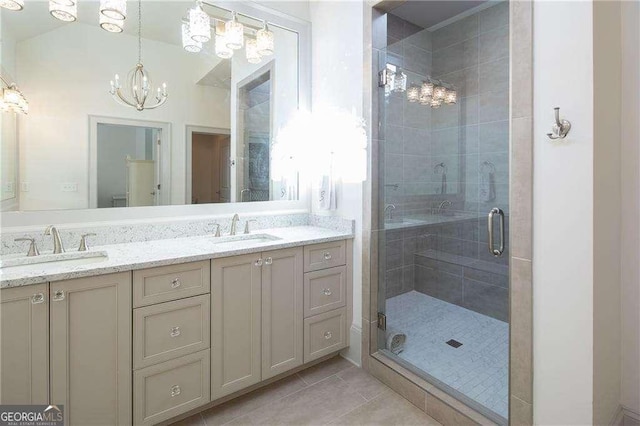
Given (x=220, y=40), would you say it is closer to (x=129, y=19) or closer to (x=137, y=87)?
(x=129, y=19)

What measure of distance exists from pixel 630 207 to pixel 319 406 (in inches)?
75.2

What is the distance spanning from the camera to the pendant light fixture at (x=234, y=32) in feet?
7.58

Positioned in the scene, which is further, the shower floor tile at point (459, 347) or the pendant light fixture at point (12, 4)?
the shower floor tile at point (459, 347)

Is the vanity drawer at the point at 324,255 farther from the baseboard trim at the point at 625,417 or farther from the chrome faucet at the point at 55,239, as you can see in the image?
the baseboard trim at the point at 625,417

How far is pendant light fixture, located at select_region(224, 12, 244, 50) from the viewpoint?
2.31 meters

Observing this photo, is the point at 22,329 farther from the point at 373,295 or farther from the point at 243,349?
the point at 373,295

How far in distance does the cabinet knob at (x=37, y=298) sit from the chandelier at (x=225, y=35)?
171 centimetres

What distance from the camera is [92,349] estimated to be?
4.81 ft

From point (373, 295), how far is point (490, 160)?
122 cm

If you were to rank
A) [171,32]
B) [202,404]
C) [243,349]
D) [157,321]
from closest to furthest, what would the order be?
1. [157,321]
2. [202,404]
3. [243,349]
4. [171,32]

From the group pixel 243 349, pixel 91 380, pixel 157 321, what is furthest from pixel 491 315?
pixel 91 380

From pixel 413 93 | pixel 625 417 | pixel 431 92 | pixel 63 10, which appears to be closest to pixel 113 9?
pixel 63 10

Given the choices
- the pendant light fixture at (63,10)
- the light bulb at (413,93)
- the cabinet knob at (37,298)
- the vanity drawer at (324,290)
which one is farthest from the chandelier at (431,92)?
the cabinet knob at (37,298)

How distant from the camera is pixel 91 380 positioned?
4.82 ft
